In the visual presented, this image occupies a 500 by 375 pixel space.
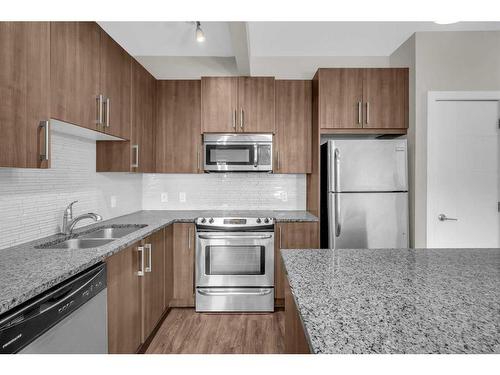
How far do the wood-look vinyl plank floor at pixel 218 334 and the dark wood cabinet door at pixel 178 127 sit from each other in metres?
1.48

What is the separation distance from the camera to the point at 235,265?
9.50 feet

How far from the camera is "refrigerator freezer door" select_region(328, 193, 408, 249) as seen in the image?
9.20 ft

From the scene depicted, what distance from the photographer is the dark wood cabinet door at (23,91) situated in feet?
4.39

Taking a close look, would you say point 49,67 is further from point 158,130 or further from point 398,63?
point 398,63

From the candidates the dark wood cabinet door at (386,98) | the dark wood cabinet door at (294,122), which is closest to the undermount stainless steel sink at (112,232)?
the dark wood cabinet door at (294,122)

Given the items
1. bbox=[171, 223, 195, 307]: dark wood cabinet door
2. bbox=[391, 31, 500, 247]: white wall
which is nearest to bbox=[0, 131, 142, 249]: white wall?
bbox=[171, 223, 195, 307]: dark wood cabinet door

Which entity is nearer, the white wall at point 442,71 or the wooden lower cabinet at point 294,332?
the wooden lower cabinet at point 294,332

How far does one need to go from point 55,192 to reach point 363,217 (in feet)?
8.12

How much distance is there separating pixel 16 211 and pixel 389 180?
9.23ft

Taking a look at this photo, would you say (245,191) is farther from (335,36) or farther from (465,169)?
(465,169)

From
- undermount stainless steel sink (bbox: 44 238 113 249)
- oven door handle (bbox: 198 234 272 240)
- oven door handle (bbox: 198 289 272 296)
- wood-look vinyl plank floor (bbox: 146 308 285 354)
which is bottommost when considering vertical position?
wood-look vinyl plank floor (bbox: 146 308 285 354)

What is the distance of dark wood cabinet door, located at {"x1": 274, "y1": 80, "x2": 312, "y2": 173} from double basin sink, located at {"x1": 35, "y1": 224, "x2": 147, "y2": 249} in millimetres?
1622

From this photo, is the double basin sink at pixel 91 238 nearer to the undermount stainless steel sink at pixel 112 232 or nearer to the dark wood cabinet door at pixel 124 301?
the undermount stainless steel sink at pixel 112 232

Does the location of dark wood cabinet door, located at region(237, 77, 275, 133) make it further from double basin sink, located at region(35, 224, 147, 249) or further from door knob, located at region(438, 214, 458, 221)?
door knob, located at region(438, 214, 458, 221)
